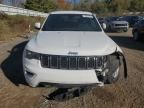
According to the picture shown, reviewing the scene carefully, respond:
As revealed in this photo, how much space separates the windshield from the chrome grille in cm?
192

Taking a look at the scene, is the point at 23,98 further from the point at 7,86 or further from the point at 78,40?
the point at 78,40

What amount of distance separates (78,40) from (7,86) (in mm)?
1952

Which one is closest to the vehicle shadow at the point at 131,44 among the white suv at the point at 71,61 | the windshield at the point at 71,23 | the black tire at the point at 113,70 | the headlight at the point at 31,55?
the windshield at the point at 71,23

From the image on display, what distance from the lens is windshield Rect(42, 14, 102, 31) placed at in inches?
340

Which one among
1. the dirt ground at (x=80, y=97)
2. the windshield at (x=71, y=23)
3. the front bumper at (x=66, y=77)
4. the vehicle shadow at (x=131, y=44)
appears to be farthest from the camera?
the vehicle shadow at (x=131, y=44)

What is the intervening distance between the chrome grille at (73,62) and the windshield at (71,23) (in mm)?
1923

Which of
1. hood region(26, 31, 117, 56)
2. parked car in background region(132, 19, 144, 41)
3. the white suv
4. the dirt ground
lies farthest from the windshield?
parked car in background region(132, 19, 144, 41)

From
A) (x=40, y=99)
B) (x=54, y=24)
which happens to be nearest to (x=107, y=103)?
(x=40, y=99)

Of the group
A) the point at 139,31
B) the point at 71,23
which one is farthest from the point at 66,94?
the point at 139,31

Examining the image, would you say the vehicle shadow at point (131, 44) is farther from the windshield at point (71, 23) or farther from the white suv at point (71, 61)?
the white suv at point (71, 61)

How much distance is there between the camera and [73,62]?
22.0 ft

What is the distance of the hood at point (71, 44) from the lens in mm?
6773

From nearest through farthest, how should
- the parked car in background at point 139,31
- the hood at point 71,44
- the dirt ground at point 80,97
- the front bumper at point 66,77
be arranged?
1. the dirt ground at point 80,97
2. the front bumper at point 66,77
3. the hood at point 71,44
4. the parked car in background at point 139,31

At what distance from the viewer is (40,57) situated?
22.5 ft
